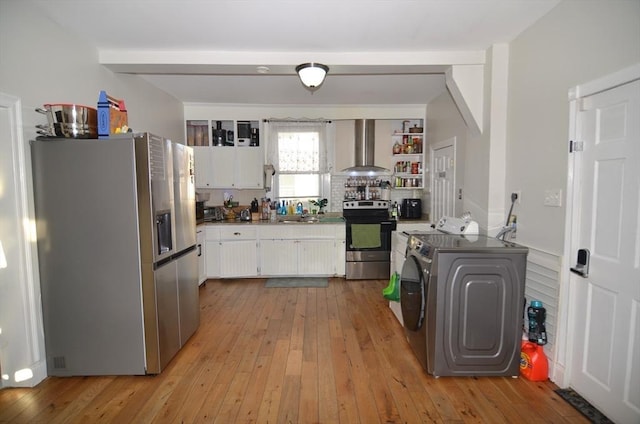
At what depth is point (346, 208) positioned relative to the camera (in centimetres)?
470

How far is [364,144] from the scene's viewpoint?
4.83 metres

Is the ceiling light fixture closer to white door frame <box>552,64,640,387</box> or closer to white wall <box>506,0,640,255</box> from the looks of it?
white wall <box>506,0,640,255</box>

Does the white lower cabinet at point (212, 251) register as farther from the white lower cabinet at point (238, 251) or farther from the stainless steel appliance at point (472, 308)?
the stainless steel appliance at point (472, 308)

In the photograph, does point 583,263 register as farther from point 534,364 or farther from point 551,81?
point 551,81

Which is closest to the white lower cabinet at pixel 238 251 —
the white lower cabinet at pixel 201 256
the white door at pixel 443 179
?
the white lower cabinet at pixel 201 256

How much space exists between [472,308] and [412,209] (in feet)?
9.27

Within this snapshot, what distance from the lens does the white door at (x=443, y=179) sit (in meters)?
3.87

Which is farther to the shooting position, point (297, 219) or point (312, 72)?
point (297, 219)

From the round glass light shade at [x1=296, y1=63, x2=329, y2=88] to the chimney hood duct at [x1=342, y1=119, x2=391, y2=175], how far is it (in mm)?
2082

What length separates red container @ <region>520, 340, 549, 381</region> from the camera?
7.22 feet

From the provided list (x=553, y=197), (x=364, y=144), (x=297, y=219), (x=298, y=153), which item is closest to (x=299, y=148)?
(x=298, y=153)

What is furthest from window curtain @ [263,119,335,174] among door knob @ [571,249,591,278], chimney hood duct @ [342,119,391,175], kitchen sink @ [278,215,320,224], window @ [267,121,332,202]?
door knob @ [571,249,591,278]

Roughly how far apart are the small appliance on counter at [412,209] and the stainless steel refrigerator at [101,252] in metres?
3.63

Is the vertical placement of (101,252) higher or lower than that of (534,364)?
higher
